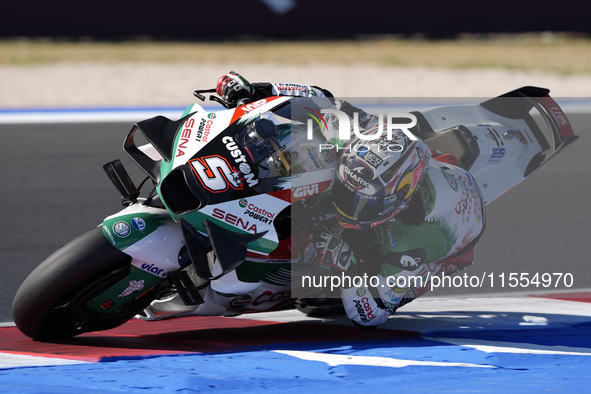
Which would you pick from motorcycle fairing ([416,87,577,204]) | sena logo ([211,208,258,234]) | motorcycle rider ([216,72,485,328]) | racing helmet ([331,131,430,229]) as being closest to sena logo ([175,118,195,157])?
sena logo ([211,208,258,234])

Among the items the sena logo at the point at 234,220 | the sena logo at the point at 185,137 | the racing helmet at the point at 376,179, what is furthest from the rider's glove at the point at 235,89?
the sena logo at the point at 234,220

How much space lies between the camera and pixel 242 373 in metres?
3.31

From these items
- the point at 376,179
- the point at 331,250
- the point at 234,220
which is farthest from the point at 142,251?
the point at 376,179

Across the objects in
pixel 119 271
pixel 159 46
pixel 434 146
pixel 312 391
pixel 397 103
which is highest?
pixel 159 46

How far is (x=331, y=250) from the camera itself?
11.7ft

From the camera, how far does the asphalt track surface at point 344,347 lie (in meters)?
3.21

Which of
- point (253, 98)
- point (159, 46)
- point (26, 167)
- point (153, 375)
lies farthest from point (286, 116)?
point (159, 46)

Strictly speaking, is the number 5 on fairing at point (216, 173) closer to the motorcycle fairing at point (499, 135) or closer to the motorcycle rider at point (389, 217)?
the motorcycle rider at point (389, 217)

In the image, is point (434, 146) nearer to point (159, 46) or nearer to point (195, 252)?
point (195, 252)

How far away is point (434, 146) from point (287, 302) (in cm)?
100

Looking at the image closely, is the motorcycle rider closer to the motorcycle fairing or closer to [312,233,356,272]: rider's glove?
[312,233,356,272]: rider's glove

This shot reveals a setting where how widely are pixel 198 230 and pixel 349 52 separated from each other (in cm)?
1561

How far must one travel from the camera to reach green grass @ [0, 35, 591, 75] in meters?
17.2

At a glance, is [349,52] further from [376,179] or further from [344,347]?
[376,179]
